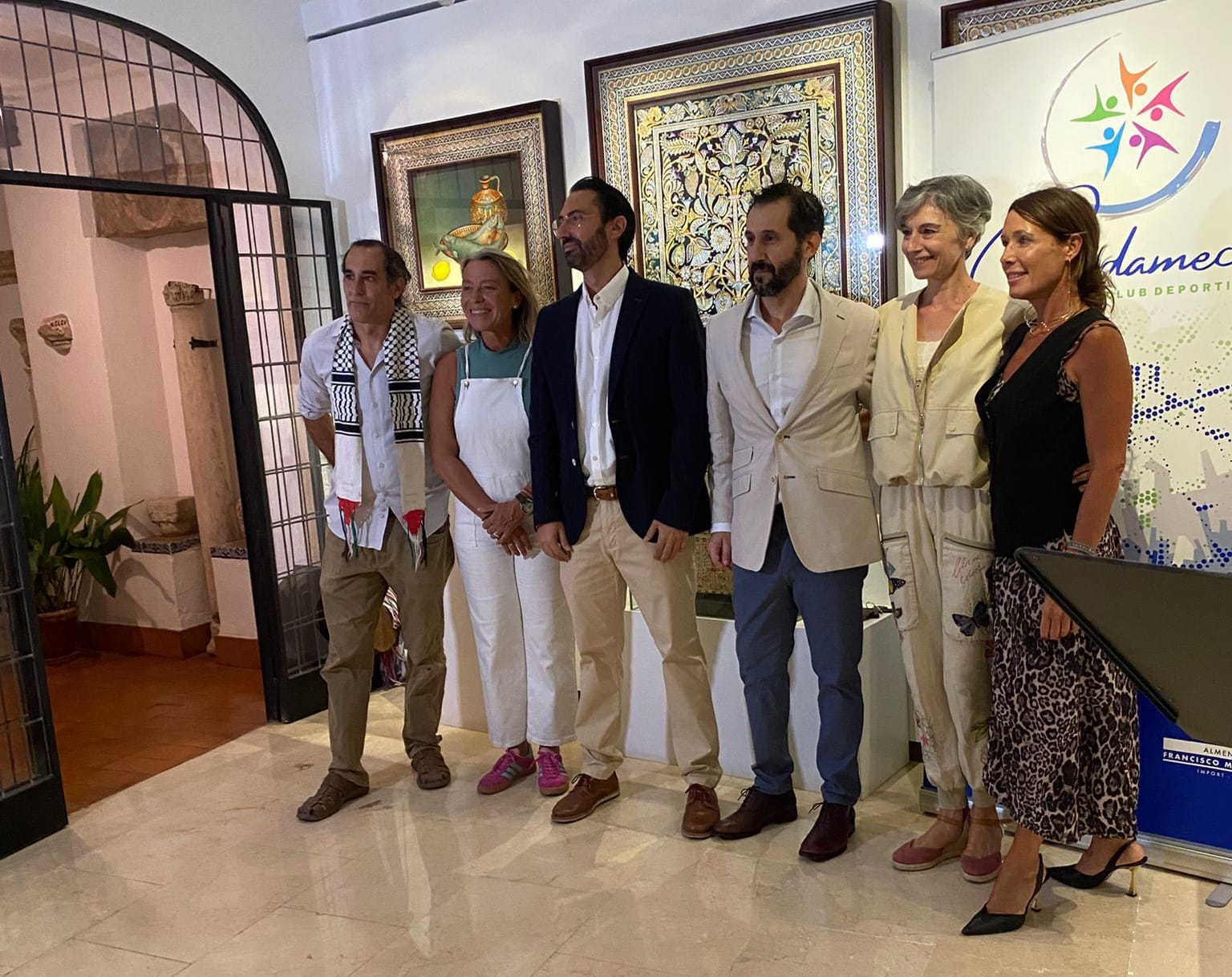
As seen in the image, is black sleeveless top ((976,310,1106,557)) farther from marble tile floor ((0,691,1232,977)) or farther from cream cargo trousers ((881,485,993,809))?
marble tile floor ((0,691,1232,977))

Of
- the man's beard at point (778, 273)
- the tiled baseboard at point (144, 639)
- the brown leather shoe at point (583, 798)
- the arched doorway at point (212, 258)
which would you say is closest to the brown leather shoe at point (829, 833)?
the brown leather shoe at point (583, 798)

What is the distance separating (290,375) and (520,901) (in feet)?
8.48

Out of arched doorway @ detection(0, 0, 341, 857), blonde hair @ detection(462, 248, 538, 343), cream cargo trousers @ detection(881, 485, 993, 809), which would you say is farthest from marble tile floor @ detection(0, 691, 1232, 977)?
blonde hair @ detection(462, 248, 538, 343)

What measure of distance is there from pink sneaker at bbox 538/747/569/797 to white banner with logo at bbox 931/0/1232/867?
1.73 metres

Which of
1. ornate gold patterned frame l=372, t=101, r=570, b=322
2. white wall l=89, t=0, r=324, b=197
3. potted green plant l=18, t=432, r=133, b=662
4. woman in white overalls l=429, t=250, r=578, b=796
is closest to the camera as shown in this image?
woman in white overalls l=429, t=250, r=578, b=796

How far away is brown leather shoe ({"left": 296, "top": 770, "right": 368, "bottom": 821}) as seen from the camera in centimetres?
356

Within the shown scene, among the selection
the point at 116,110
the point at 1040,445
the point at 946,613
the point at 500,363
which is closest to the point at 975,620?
the point at 946,613

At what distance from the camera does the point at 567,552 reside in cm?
336

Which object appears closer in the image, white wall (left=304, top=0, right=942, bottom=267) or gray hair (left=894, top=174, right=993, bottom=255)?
gray hair (left=894, top=174, right=993, bottom=255)

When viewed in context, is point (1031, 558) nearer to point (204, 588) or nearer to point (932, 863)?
point (932, 863)

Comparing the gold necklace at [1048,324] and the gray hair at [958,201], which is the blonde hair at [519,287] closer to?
the gray hair at [958,201]

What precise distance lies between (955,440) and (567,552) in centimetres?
122

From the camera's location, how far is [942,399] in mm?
2750

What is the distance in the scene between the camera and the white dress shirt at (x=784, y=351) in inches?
116
